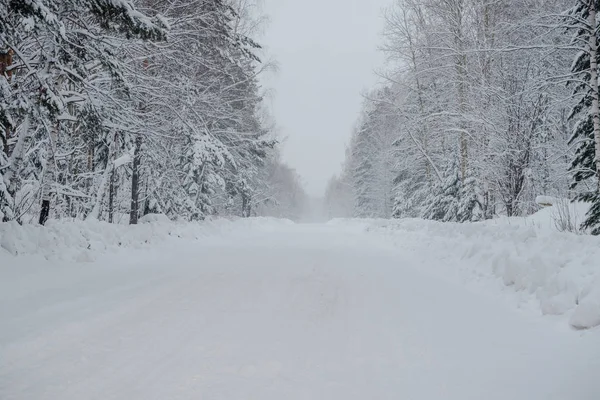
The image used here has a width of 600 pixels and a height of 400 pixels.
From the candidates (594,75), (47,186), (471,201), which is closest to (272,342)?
(47,186)

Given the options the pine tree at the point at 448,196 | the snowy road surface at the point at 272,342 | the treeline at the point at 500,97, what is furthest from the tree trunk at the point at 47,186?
the pine tree at the point at 448,196

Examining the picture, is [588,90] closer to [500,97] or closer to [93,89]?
[500,97]

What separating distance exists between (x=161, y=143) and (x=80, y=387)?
798 centimetres

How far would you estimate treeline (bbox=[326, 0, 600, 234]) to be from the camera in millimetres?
8141

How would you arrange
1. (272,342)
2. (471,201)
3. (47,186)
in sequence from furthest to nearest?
(471,201)
(47,186)
(272,342)

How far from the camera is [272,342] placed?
3.17 metres

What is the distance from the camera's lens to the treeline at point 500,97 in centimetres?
814

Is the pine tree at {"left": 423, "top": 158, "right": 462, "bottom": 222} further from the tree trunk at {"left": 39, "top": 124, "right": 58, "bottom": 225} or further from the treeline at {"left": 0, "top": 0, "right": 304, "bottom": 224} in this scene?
the tree trunk at {"left": 39, "top": 124, "right": 58, "bottom": 225}

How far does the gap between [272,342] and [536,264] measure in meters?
3.39

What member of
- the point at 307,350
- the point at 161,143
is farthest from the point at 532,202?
the point at 161,143

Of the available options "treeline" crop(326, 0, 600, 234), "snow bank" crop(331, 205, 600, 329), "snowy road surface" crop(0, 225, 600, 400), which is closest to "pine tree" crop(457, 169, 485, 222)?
"treeline" crop(326, 0, 600, 234)

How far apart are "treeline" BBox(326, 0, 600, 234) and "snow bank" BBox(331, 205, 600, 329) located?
1.91m

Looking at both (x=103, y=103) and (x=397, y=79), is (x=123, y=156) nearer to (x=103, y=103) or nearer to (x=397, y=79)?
(x=103, y=103)

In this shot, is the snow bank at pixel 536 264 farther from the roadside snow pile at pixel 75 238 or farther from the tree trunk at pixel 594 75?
the roadside snow pile at pixel 75 238
